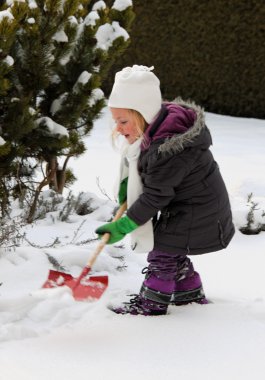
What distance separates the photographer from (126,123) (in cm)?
269

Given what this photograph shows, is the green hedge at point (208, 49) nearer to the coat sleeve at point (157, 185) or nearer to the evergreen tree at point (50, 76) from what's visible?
Answer: the evergreen tree at point (50, 76)

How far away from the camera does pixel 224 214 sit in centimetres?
280

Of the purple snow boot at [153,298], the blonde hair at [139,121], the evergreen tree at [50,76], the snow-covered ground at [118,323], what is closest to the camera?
the snow-covered ground at [118,323]

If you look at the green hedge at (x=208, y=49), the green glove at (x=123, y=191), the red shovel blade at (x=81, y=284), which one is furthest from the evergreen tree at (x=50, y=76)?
the green hedge at (x=208, y=49)

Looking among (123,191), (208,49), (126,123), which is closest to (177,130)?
(126,123)

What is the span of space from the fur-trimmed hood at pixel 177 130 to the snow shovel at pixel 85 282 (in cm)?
39

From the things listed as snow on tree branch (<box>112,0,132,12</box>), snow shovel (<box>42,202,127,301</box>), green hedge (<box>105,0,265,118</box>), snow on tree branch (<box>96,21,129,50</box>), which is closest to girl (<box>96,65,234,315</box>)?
snow shovel (<box>42,202,127,301</box>)

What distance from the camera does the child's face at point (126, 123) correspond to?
2.67 m

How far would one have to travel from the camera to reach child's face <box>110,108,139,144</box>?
8.77 feet

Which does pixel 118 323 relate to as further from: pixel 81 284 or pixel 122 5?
pixel 122 5

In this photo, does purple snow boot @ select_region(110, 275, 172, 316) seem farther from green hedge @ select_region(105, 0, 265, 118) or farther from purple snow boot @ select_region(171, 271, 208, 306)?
green hedge @ select_region(105, 0, 265, 118)

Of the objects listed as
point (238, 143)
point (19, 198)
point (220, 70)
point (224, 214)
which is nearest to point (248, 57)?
point (220, 70)

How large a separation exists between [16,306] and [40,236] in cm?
116

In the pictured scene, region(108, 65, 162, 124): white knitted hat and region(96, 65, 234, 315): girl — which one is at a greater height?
region(108, 65, 162, 124): white knitted hat
